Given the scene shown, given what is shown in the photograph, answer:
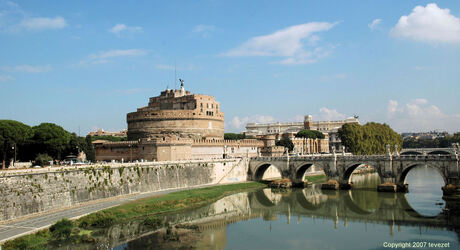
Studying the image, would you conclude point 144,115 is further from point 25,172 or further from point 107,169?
point 25,172

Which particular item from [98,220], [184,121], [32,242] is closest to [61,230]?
[32,242]

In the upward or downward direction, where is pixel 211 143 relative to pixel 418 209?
upward

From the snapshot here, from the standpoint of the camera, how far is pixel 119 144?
60.5 meters

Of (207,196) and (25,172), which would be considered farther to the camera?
(207,196)

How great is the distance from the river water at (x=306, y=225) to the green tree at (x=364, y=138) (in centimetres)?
3097

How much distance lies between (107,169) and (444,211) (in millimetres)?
29838

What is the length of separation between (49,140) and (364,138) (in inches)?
2158

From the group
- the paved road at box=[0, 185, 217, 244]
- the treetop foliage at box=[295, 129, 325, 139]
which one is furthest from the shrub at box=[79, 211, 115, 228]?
the treetop foliage at box=[295, 129, 325, 139]

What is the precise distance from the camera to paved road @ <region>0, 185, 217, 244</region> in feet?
84.2

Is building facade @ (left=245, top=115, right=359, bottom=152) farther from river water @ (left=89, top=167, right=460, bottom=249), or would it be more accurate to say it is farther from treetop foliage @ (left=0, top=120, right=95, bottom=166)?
treetop foliage @ (left=0, top=120, right=95, bottom=166)

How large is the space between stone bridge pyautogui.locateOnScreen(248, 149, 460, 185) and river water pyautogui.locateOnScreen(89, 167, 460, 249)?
8.86 feet

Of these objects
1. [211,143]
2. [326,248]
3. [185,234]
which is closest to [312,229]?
[326,248]

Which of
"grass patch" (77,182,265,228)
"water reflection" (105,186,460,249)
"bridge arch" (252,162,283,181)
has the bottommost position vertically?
"water reflection" (105,186,460,249)

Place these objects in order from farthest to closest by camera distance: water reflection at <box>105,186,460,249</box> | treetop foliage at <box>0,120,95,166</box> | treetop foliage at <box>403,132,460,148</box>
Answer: treetop foliage at <box>403,132,460,148</box> → treetop foliage at <box>0,120,95,166</box> → water reflection at <box>105,186,460,249</box>
